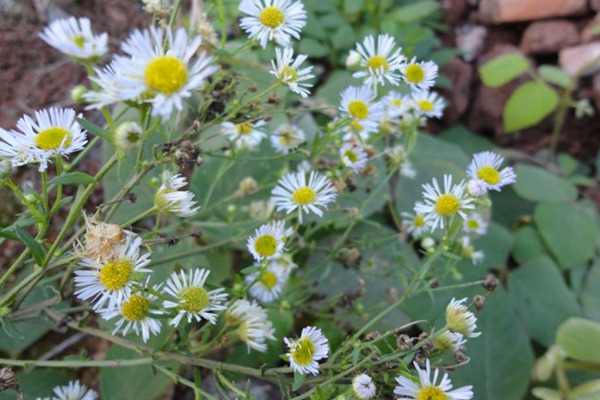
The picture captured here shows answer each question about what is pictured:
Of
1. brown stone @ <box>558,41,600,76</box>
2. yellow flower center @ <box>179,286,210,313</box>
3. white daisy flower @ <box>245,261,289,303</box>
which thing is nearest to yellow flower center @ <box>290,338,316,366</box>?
yellow flower center @ <box>179,286,210,313</box>

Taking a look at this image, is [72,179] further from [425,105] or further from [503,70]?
[503,70]

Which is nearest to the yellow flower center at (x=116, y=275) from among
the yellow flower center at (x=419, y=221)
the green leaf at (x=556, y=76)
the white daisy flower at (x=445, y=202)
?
the white daisy flower at (x=445, y=202)

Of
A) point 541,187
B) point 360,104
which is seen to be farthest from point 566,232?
point 360,104

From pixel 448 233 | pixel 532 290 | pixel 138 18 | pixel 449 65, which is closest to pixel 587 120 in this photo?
pixel 449 65

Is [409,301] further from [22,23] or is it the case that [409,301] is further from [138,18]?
[22,23]

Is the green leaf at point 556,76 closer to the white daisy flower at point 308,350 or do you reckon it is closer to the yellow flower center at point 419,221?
the yellow flower center at point 419,221

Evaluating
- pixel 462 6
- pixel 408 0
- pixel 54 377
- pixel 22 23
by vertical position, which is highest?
pixel 462 6
